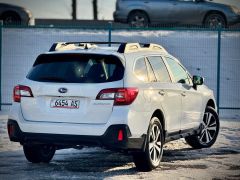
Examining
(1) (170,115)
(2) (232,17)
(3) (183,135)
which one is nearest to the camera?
(1) (170,115)

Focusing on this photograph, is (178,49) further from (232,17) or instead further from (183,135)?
(183,135)

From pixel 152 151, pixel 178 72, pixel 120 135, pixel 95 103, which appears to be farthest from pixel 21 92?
pixel 178 72

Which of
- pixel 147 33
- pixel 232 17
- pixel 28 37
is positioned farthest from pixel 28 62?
pixel 232 17

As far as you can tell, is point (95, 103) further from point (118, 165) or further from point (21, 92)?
point (118, 165)

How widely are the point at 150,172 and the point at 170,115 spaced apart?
41.3 inches

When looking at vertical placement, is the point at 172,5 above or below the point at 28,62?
above

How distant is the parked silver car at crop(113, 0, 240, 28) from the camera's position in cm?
2511

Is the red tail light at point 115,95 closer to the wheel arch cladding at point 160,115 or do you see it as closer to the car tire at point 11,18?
the wheel arch cladding at point 160,115

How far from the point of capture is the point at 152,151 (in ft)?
29.6

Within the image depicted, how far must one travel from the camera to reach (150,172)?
8.84m

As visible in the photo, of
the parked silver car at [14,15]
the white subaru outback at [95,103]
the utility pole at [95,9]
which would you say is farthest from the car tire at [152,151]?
the utility pole at [95,9]

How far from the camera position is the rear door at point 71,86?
27.2ft

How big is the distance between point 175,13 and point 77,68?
17.4 meters

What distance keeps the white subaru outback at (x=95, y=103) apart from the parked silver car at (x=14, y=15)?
16.9 metres
